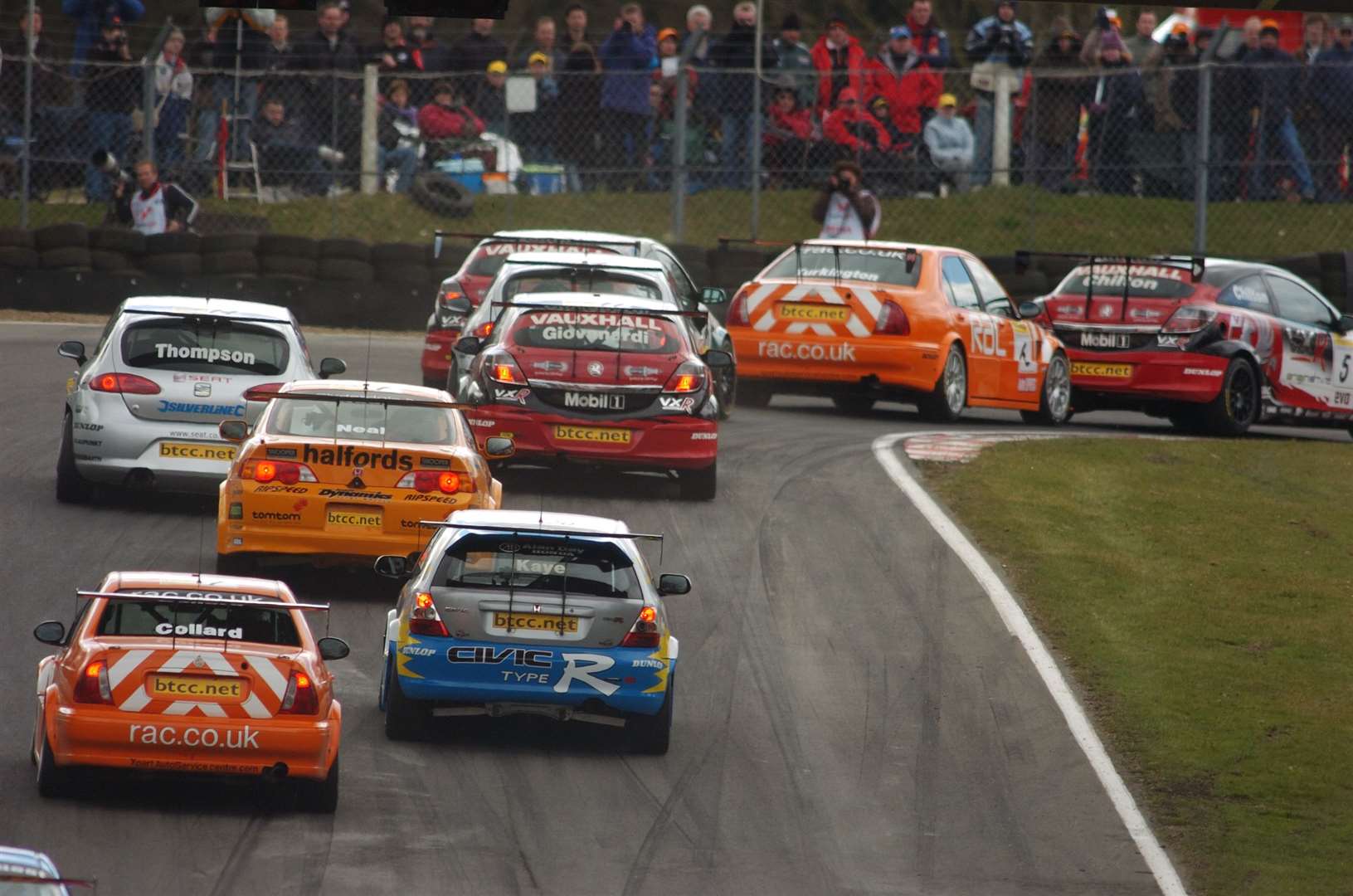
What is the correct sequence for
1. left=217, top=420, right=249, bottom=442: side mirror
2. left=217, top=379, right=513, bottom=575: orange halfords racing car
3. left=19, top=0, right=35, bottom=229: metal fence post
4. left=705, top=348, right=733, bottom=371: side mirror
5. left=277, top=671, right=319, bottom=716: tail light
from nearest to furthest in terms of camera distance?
left=277, top=671, right=319, bottom=716: tail light
left=217, top=379, right=513, bottom=575: orange halfords racing car
left=217, top=420, right=249, bottom=442: side mirror
left=705, top=348, right=733, bottom=371: side mirror
left=19, top=0, right=35, bottom=229: metal fence post

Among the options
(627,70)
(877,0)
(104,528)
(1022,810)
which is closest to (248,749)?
(1022,810)

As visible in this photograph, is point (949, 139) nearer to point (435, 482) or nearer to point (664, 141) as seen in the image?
point (664, 141)

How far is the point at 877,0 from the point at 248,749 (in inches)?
1148

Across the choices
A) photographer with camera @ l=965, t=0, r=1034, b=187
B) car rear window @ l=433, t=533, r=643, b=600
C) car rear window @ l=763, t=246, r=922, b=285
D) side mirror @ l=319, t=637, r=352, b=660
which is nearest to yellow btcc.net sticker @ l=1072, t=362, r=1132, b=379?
car rear window @ l=763, t=246, r=922, b=285

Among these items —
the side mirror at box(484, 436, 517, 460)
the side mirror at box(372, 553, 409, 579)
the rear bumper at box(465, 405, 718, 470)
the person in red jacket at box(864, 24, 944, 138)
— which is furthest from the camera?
the person in red jacket at box(864, 24, 944, 138)

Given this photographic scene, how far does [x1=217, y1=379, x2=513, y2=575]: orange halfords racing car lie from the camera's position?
13469mm

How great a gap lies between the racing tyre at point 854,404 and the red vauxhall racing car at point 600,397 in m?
5.37

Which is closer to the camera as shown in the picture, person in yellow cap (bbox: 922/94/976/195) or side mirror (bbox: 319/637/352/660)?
side mirror (bbox: 319/637/352/660)

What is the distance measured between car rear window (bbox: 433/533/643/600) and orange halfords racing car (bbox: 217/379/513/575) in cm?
244

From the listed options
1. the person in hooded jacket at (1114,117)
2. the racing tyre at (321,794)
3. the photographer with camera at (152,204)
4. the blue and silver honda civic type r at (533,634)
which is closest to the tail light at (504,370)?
the blue and silver honda civic type r at (533,634)

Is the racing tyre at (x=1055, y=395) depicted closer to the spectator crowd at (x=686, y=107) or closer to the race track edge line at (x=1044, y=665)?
the race track edge line at (x=1044, y=665)

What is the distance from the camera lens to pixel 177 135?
1045 inches

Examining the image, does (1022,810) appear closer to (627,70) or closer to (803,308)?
(803,308)

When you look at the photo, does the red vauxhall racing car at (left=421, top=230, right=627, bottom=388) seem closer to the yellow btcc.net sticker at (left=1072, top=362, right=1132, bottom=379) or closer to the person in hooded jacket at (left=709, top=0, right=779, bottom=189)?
the yellow btcc.net sticker at (left=1072, top=362, right=1132, bottom=379)
